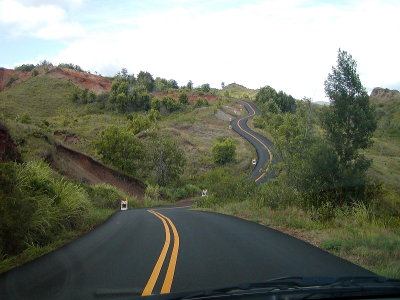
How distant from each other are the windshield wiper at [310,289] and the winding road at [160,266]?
5.38 ft

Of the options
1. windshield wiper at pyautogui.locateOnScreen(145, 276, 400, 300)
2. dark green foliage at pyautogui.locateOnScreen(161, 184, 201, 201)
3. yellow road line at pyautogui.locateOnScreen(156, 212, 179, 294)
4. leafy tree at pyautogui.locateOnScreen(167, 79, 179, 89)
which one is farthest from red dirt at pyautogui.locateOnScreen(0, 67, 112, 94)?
windshield wiper at pyautogui.locateOnScreen(145, 276, 400, 300)

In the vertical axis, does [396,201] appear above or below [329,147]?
below

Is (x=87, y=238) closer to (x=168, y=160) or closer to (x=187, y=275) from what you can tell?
(x=187, y=275)

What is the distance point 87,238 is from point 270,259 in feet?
18.9

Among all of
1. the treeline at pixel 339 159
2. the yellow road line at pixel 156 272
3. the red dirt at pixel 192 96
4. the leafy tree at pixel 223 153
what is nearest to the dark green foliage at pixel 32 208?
the yellow road line at pixel 156 272

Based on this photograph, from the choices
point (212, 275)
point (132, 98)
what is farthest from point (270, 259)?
point (132, 98)

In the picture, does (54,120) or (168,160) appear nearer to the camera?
(168,160)

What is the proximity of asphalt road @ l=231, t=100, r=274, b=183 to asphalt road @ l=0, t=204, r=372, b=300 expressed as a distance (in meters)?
34.2

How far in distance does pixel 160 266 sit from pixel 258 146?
58.0m

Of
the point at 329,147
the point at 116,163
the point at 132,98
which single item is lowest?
the point at 116,163

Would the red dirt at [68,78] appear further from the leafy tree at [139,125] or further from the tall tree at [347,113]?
the tall tree at [347,113]

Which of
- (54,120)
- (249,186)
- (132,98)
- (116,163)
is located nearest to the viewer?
(249,186)

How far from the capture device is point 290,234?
12609 millimetres

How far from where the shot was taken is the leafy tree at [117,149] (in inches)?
1839
